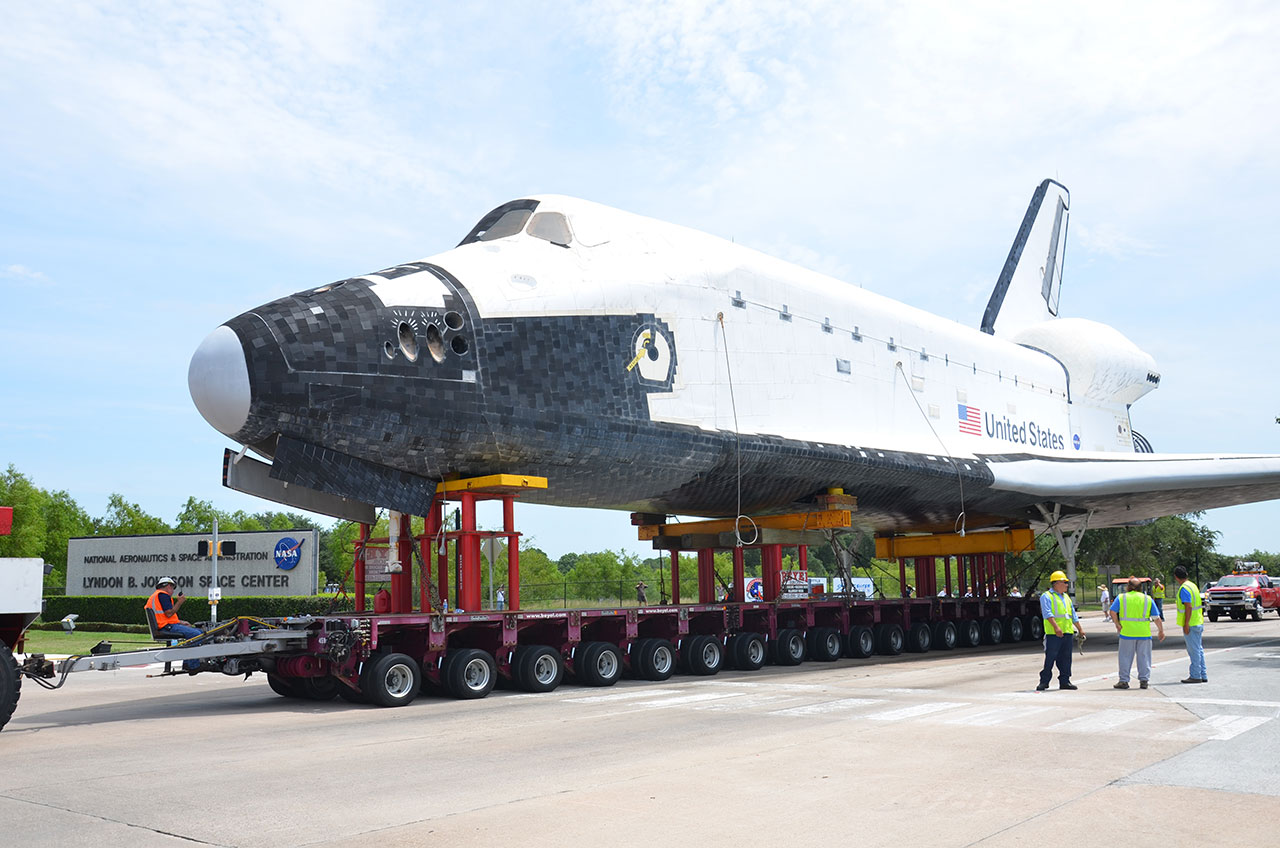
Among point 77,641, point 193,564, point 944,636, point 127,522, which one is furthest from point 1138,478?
point 127,522

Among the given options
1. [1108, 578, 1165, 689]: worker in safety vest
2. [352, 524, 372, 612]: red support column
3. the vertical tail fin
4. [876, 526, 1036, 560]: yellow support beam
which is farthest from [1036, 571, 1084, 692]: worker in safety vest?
the vertical tail fin

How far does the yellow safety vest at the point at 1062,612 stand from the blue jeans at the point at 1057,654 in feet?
0.30

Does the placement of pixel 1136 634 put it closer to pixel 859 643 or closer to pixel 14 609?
pixel 859 643

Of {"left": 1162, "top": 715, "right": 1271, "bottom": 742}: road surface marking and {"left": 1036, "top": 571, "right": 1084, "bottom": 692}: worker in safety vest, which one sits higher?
{"left": 1036, "top": 571, "right": 1084, "bottom": 692}: worker in safety vest

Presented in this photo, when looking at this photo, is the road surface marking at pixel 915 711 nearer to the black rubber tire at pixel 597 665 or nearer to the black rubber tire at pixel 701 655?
the black rubber tire at pixel 597 665

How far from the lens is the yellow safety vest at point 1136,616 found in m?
10.2

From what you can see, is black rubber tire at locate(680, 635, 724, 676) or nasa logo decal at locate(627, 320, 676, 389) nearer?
nasa logo decal at locate(627, 320, 676, 389)

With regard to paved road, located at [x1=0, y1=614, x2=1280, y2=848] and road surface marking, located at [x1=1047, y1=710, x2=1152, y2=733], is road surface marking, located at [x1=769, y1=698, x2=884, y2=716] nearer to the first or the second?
paved road, located at [x1=0, y1=614, x2=1280, y2=848]

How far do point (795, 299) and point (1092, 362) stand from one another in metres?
10.8

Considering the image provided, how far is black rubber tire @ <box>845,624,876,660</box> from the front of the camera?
51.6 feet

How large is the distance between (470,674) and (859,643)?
24.3 ft

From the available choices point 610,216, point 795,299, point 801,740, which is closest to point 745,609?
point 795,299

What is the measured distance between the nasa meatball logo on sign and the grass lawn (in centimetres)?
403

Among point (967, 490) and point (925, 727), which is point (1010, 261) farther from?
point (925, 727)
